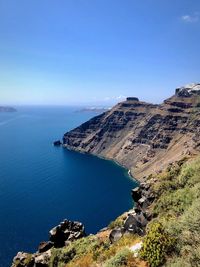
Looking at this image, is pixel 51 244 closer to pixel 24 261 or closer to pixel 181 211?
pixel 24 261

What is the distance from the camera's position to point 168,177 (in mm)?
49156

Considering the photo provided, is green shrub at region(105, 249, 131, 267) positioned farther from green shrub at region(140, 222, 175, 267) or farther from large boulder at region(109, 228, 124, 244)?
large boulder at region(109, 228, 124, 244)

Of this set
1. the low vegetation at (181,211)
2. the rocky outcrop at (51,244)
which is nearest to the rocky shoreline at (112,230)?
the rocky outcrop at (51,244)

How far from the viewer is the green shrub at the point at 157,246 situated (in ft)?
84.7

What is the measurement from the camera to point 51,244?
2215 inches

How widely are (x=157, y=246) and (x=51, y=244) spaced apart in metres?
34.4

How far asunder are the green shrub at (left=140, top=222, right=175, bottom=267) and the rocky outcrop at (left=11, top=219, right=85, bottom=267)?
22342 millimetres

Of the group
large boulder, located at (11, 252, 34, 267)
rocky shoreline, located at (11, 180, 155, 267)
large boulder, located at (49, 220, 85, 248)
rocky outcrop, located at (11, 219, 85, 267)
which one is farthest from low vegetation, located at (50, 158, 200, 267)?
large boulder, located at (49, 220, 85, 248)

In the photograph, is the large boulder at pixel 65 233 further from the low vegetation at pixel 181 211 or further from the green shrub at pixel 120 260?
the green shrub at pixel 120 260

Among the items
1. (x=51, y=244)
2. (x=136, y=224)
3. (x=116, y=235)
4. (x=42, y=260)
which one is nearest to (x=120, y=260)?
(x=136, y=224)

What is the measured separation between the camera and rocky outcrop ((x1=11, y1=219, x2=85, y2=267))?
155 ft

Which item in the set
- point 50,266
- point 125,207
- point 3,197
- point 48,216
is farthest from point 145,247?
point 3,197

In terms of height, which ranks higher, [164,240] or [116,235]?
[164,240]

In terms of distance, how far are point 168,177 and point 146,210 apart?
8248 millimetres
